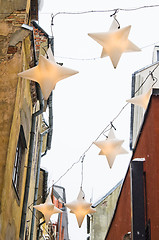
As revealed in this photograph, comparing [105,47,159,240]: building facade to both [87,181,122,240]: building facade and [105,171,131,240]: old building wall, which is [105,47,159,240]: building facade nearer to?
[105,171,131,240]: old building wall

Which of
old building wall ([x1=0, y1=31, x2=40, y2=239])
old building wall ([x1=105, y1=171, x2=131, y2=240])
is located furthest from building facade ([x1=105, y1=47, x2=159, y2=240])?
old building wall ([x1=0, y1=31, x2=40, y2=239])

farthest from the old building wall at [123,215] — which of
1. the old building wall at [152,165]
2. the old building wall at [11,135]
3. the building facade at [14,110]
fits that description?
the old building wall at [11,135]

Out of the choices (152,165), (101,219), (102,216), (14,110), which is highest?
(14,110)

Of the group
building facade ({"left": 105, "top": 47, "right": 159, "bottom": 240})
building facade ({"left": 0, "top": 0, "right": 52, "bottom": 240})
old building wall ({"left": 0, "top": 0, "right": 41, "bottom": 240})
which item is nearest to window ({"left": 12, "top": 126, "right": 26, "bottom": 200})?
building facade ({"left": 0, "top": 0, "right": 52, "bottom": 240})

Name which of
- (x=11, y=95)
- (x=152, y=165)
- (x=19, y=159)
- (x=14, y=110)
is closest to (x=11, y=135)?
(x=14, y=110)

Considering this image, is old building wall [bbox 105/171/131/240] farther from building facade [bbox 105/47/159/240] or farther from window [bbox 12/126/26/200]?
window [bbox 12/126/26/200]

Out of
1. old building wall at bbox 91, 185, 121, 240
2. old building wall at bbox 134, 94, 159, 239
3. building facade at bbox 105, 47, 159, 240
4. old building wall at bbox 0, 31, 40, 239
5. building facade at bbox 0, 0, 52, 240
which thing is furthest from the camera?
old building wall at bbox 91, 185, 121, 240

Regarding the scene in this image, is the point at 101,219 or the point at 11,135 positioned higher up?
the point at 11,135

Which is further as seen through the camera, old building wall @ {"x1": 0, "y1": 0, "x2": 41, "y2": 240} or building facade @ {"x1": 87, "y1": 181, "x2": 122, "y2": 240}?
building facade @ {"x1": 87, "y1": 181, "x2": 122, "y2": 240}

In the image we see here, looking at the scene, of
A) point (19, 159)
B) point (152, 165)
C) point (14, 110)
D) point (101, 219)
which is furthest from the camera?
point (101, 219)

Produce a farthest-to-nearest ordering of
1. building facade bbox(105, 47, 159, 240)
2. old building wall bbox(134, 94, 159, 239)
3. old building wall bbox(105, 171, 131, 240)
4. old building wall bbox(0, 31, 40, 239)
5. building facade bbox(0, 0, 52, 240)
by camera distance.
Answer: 1. old building wall bbox(105, 171, 131, 240)
2. building facade bbox(0, 0, 52, 240)
3. old building wall bbox(0, 31, 40, 239)
4. building facade bbox(105, 47, 159, 240)
5. old building wall bbox(134, 94, 159, 239)

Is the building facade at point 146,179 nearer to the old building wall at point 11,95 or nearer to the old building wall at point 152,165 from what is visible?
the old building wall at point 152,165

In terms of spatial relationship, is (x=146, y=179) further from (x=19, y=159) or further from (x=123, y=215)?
(x=19, y=159)

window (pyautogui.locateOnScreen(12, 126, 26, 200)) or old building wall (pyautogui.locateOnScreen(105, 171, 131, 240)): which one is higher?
window (pyautogui.locateOnScreen(12, 126, 26, 200))
